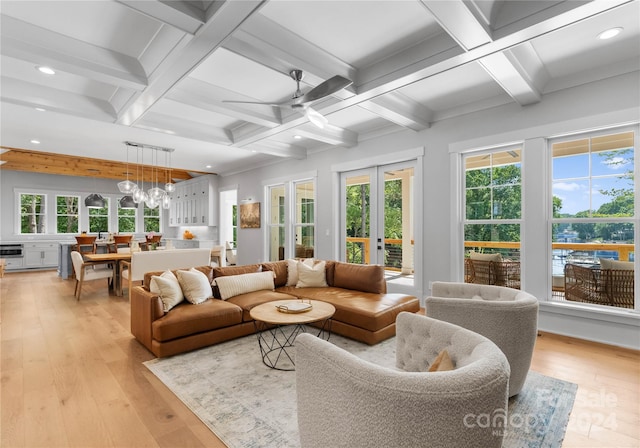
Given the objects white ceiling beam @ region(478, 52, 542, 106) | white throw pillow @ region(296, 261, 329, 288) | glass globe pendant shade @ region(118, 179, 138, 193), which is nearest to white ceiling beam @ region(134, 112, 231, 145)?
glass globe pendant shade @ region(118, 179, 138, 193)

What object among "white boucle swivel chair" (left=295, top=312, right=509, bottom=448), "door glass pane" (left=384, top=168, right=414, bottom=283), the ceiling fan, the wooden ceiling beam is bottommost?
"white boucle swivel chair" (left=295, top=312, right=509, bottom=448)

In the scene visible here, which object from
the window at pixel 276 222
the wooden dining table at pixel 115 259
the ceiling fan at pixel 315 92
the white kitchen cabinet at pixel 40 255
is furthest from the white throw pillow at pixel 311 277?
the white kitchen cabinet at pixel 40 255

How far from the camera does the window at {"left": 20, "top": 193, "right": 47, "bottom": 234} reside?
9.07 metres

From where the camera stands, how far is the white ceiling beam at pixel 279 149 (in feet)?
19.1

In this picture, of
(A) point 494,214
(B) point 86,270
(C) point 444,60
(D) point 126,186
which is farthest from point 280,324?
(D) point 126,186

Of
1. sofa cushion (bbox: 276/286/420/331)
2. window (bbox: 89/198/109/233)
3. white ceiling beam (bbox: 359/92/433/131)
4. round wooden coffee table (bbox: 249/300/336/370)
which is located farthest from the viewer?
window (bbox: 89/198/109/233)

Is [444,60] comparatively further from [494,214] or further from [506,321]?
[494,214]

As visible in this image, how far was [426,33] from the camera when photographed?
8.82ft

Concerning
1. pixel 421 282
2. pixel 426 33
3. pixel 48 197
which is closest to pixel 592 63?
pixel 426 33

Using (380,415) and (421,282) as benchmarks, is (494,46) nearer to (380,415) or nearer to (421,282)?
(380,415)

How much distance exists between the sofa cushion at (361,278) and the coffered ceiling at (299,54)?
2032 mm

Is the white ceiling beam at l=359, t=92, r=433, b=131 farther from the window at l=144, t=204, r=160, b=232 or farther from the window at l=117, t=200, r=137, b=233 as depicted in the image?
the window at l=117, t=200, r=137, b=233

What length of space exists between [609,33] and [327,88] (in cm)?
242

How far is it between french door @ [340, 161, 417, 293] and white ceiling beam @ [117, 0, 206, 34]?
3554 millimetres
